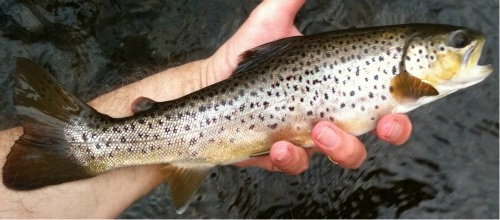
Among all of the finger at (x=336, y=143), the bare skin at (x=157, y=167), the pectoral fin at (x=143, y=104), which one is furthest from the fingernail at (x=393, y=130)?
the pectoral fin at (x=143, y=104)

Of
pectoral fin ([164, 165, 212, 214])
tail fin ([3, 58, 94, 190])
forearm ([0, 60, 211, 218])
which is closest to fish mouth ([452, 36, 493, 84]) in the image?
pectoral fin ([164, 165, 212, 214])

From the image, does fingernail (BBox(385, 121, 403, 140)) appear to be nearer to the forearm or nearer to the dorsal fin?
the dorsal fin

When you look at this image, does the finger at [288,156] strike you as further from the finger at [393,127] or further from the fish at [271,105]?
the finger at [393,127]

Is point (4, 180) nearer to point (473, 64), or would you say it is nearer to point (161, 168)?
point (161, 168)

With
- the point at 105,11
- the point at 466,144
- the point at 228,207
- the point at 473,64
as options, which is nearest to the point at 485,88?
the point at 466,144

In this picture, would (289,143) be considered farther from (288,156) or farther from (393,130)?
(393,130)

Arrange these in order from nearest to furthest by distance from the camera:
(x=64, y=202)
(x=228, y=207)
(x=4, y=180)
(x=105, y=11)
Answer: (x=4, y=180) → (x=64, y=202) → (x=228, y=207) → (x=105, y=11)

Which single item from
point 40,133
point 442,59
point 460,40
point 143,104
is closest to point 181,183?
point 143,104
